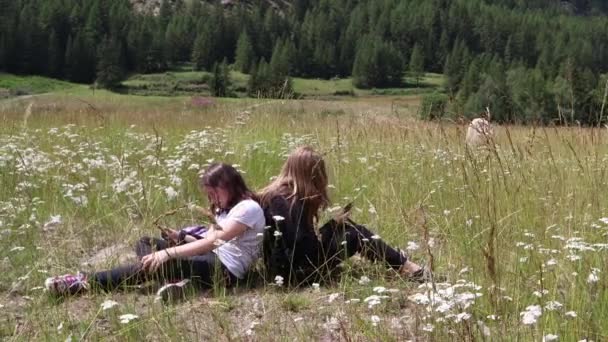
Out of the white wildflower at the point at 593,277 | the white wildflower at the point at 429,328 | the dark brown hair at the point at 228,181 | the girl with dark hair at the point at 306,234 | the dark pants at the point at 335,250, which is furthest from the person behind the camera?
the dark brown hair at the point at 228,181

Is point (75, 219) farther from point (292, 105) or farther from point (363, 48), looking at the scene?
point (363, 48)

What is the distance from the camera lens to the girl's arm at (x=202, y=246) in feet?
14.1

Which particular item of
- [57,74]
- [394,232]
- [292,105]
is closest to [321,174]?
[394,232]

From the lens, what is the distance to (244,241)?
4.80 meters

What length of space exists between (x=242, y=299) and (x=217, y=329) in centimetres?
88

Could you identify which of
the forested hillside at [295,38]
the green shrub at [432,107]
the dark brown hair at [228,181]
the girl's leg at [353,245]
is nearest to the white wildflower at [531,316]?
the girl's leg at [353,245]

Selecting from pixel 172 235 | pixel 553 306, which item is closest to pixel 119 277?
pixel 172 235

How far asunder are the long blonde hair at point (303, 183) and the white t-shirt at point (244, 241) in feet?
0.73

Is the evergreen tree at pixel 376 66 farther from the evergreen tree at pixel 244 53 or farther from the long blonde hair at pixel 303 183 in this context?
the long blonde hair at pixel 303 183

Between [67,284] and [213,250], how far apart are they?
0.96 m

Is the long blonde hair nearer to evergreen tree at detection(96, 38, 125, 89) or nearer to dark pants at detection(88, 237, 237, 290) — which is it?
dark pants at detection(88, 237, 237, 290)

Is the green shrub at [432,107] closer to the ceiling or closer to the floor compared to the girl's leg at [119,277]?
closer to the ceiling

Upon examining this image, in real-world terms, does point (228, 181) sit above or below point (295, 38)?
below

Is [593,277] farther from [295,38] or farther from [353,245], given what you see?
[295,38]
